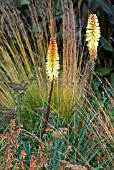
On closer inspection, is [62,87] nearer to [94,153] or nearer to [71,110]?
[71,110]

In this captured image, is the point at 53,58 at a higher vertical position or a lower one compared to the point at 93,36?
lower

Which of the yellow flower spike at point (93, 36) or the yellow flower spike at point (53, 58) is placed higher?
the yellow flower spike at point (93, 36)

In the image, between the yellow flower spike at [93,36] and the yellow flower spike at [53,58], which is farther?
the yellow flower spike at [93,36]

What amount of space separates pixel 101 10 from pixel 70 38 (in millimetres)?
863

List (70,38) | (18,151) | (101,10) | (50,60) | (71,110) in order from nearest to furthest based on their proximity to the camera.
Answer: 1. (50,60)
2. (18,151)
3. (71,110)
4. (70,38)
5. (101,10)

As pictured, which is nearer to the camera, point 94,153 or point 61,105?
point 94,153

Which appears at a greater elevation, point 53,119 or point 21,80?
point 21,80

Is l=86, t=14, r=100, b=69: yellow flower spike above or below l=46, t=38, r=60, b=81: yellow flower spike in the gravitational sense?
above

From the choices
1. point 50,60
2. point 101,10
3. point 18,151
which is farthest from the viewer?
point 101,10

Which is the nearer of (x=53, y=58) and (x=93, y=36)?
(x=53, y=58)

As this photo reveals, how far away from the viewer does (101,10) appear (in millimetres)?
5094

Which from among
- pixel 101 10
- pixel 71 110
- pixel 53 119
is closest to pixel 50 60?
pixel 53 119

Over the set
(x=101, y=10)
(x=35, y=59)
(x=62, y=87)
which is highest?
(x=101, y=10)

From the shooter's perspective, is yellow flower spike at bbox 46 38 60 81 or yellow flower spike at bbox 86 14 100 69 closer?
yellow flower spike at bbox 46 38 60 81
